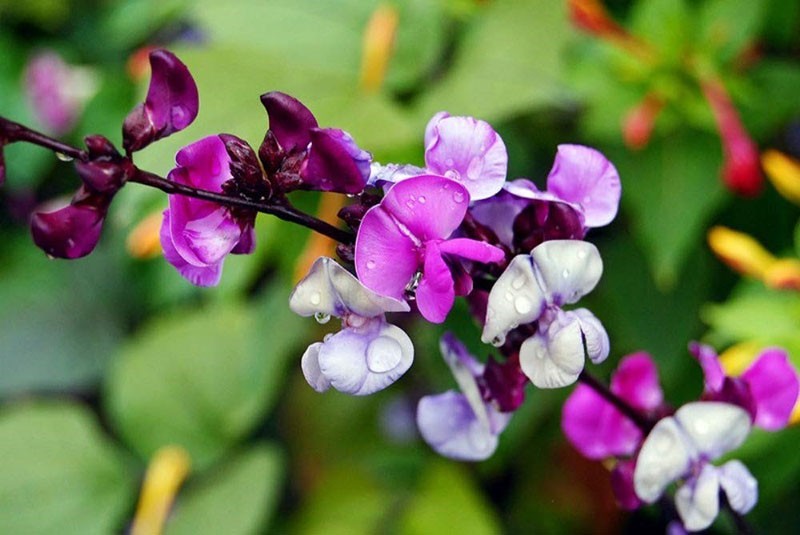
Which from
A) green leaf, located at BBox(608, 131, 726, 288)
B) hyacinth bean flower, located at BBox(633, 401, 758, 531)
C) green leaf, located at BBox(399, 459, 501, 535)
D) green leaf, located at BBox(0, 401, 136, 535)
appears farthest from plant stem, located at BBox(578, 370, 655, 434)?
green leaf, located at BBox(0, 401, 136, 535)

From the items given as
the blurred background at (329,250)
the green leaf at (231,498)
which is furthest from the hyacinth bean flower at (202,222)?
the green leaf at (231,498)

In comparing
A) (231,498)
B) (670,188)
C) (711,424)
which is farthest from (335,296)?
(231,498)

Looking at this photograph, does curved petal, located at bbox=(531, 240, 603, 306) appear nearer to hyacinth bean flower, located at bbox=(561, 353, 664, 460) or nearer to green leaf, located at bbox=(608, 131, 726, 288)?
hyacinth bean flower, located at bbox=(561, 353, 664, 460)

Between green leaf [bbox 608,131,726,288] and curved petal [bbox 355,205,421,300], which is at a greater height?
curved petal [bbox 355,205,421,300]

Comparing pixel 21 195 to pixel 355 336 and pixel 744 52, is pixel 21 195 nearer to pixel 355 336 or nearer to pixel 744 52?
pixel 744 52

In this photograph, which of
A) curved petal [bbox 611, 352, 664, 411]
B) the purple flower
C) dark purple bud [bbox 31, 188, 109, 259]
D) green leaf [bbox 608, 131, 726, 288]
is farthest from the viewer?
the purple flower

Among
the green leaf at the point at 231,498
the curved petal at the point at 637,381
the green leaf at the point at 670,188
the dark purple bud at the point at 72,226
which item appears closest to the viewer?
the dark purple bud at the point at 72,226

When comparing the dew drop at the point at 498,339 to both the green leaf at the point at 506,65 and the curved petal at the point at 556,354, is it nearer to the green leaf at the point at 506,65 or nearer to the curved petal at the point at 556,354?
the curved petal at the point at 556,354
